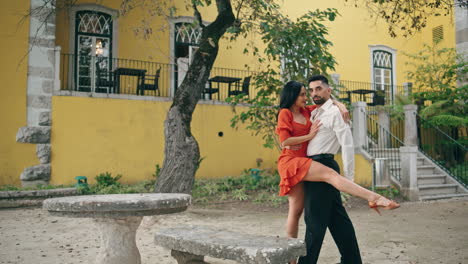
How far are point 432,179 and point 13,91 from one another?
36.5 ft

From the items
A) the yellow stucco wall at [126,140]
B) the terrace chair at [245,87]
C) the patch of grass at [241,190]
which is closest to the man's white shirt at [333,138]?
the patch of grass at [241,190]

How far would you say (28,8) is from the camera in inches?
420

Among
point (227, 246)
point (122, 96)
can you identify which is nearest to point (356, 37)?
point (122, 96)

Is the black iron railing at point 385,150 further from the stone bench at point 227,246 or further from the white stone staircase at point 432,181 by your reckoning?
the stone bench at point 227,246

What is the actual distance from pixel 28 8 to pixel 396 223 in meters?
10.2

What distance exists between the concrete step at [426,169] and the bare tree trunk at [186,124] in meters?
6.58

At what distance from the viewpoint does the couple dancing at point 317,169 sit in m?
3.24

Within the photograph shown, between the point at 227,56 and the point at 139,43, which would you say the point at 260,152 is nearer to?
the point at 227,56

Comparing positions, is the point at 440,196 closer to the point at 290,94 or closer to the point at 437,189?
the point at 437,189

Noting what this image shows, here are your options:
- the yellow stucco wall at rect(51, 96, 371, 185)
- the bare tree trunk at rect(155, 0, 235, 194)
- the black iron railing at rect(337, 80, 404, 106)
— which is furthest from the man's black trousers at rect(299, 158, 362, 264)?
the black iron railing at rect(337, 80, 404, 106)

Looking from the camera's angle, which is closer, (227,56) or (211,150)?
(211,150)

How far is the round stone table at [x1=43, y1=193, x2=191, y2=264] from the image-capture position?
11.3 feet

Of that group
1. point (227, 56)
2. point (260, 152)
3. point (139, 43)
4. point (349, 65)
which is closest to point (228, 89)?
point (227, 56)

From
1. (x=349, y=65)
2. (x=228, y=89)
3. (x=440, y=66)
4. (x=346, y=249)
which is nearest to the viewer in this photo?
(x=346, y=249)
